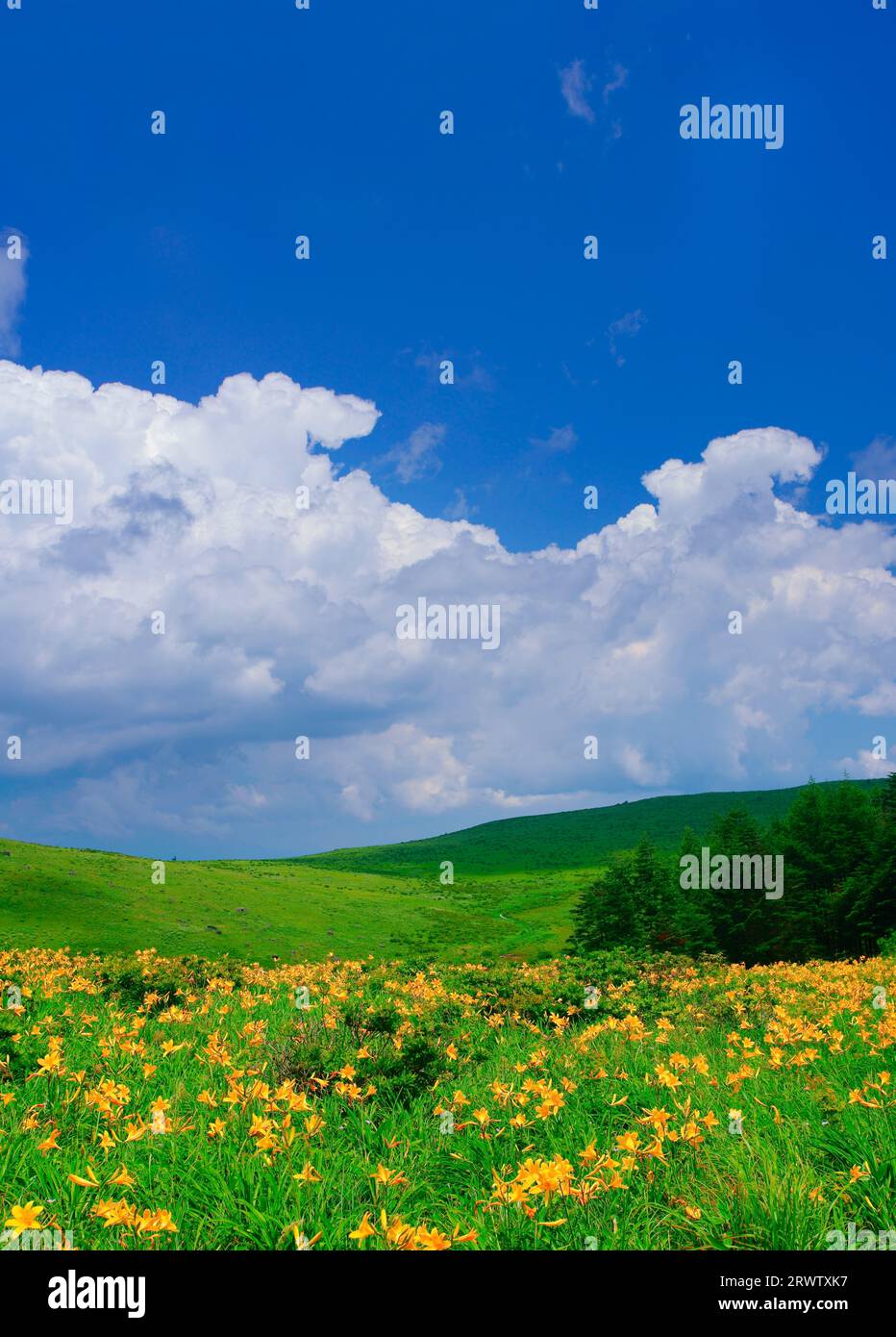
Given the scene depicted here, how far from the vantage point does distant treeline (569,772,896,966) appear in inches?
1524

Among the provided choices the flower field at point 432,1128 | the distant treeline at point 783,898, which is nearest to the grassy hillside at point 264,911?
the distant treeline at point 783,898

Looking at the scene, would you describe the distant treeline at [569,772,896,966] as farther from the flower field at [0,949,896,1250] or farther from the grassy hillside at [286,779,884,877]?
the grassy hillside at [286,779,884,877]

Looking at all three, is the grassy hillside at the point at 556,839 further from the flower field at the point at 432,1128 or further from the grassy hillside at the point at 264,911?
the flower field at the point at 432,1128

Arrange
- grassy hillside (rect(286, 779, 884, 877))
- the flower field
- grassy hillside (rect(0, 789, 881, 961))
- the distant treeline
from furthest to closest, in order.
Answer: grassy hillside (rect(286, 779, 884, 877)) → the distant treeline → grassy hillside (rect(0, 789, 881, 961)) → the flower field

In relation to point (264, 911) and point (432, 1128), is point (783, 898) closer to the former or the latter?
point (264, 911)

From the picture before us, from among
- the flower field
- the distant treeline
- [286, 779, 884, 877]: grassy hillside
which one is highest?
the flower field

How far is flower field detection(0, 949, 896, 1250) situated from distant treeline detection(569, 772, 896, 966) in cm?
2823

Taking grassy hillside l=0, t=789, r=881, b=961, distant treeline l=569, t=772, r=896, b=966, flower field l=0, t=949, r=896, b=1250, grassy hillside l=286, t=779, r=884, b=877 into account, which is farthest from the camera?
grassy hillside l=286, t=779, r=884, b=877

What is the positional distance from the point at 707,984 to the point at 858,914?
30236 millimetres

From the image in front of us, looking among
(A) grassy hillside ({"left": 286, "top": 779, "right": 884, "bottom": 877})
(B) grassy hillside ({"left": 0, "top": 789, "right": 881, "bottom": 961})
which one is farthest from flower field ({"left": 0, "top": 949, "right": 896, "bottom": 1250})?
(A) grassy hillside ({"left": 286, "top": 779, "right": 884, "bottom": 877})

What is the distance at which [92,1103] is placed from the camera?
20.8ft

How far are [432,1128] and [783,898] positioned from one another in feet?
137
